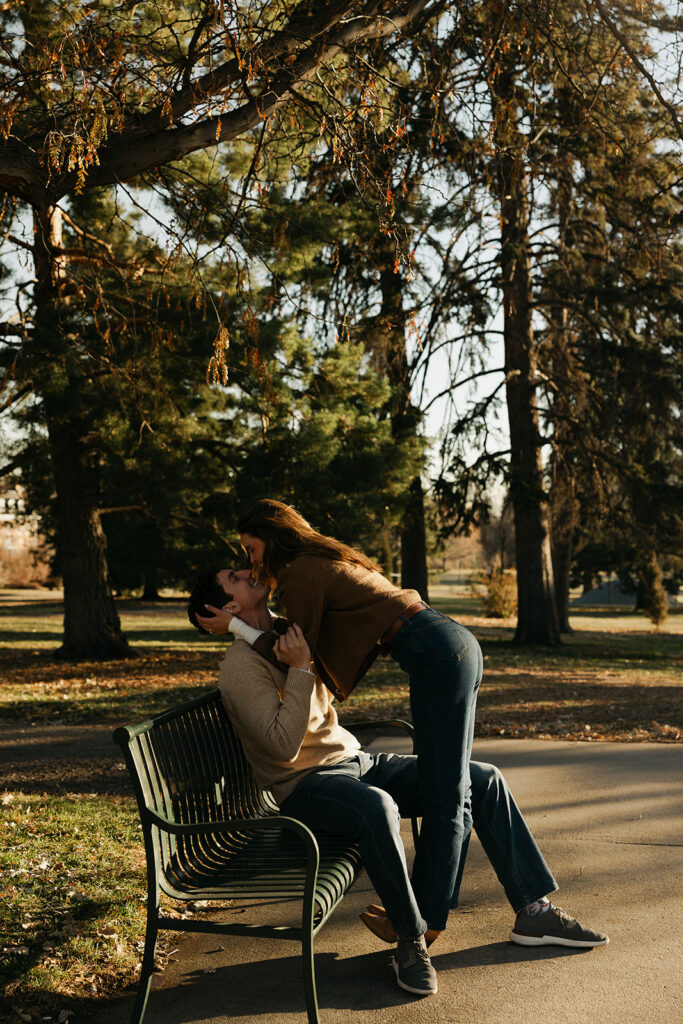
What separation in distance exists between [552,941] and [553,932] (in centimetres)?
3

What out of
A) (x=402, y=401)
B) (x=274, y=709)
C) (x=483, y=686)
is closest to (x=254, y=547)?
(x=274, y=709)

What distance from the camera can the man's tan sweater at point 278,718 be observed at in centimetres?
327

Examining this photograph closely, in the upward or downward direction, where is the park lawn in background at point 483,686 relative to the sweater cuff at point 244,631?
downward

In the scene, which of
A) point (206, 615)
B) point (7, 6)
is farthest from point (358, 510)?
point (206, 615)

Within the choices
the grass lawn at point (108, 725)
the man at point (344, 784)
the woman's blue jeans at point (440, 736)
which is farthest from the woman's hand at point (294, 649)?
the grass lawn at point (108, 725)

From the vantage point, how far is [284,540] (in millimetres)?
3430

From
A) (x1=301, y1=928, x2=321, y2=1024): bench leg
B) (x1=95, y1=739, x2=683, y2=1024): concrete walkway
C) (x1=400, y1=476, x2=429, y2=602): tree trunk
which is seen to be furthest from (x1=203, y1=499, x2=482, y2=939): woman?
(x1=400, y1=476, x2=429, y2=602): tree trunk

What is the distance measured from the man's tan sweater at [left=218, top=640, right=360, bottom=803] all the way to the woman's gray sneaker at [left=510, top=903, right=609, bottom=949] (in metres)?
0.89

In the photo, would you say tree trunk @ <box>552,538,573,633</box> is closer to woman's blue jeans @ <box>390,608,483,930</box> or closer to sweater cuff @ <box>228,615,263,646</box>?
woman's blue jeans @ <box>390,608,483,930</box>

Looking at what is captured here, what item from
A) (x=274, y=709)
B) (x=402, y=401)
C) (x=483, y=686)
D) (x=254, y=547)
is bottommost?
(x=483, y=686)

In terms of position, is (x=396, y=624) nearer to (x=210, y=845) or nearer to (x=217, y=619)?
(x=217, y=619)

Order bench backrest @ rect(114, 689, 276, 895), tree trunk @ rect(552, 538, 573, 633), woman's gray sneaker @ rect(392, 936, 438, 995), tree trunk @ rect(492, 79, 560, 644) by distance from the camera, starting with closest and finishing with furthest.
→ bench backrest @ rect(114, 689, 276, 895) < woman's gray sneaker @ rect(392, 936, 438, 995) < tree trunk @ rect(492, 79, 560, 644) < tree trunk @ rect(552, 538, 573, 633)

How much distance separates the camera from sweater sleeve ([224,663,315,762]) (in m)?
3.25

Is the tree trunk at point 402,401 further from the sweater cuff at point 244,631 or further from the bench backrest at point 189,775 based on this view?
the sweater cuff at point 244,631
